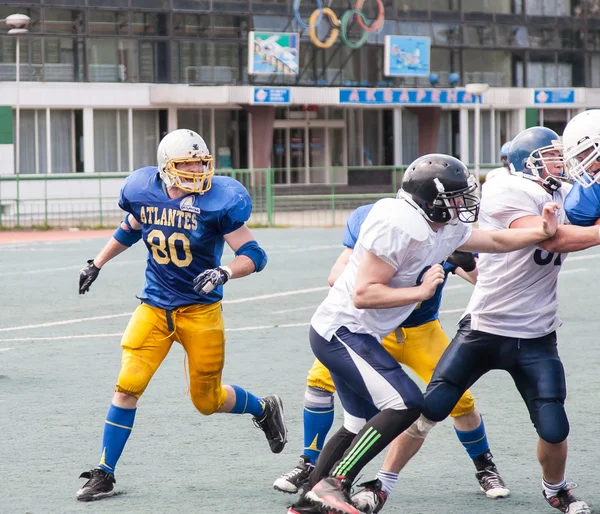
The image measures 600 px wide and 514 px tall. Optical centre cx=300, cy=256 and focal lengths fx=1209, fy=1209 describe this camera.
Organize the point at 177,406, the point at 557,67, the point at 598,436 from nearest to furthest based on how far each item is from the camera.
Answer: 1. the point at 598,436
2. the point at 177,406
3. the point at 557,67

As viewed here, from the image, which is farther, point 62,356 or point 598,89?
point 598,89

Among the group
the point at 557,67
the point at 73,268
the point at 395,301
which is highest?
the point at 557,67

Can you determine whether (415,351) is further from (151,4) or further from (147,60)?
(151,4)

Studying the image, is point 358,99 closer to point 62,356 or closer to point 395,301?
point 62,356

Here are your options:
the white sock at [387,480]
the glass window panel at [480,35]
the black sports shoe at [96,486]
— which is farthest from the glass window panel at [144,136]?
the white sock at [387,480]

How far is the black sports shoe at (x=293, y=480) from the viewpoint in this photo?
639cm

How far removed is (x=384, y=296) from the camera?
5242mm

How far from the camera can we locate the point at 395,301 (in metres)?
5.25

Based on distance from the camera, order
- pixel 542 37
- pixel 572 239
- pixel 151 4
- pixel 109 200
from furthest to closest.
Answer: pixel 542 37
pixel 151 4
pixel 109 200
pixel 572 239

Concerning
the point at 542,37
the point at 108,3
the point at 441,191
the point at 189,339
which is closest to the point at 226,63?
the point at 108,3

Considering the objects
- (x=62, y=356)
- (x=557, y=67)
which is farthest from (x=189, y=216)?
(x=557, y=67)

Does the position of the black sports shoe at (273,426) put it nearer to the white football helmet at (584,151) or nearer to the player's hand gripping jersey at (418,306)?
the player's hand gripping jersey at (418,306)

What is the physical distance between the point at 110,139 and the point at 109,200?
1036cm

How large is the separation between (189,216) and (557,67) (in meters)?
45.8
